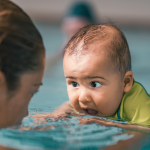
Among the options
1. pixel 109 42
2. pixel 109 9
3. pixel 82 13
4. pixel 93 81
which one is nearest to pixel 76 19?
pixel 82 13

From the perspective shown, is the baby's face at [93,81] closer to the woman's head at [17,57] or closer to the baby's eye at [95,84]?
the baby's eye at [95,84]

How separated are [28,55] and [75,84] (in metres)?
0.64

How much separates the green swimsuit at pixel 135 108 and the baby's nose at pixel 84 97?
0.26 m

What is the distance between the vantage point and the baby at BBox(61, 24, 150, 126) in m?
1.76

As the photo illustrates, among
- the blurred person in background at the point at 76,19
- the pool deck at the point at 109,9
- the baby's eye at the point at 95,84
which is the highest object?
the pool deck at the point at 109,9

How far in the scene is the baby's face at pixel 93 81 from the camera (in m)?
1.75

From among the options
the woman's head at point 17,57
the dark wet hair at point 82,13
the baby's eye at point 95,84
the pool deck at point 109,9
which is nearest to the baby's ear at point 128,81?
the baby's eye at point 95,84

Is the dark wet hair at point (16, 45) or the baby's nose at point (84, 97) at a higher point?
the dark wet hair at point (16, 45)

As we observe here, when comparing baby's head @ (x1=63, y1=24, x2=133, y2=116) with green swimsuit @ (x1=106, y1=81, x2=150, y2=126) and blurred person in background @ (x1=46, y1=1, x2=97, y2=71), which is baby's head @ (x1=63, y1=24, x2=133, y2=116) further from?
blurred person in background @ (x1=46, y1=1, x2=97, y2=71)

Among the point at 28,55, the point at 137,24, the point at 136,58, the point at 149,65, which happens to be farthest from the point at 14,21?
the point at 137,24

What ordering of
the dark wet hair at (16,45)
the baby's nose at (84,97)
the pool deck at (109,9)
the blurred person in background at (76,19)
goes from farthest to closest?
the pool deck at (109,9), the blurred person in background at (76,19), the baby's nose at (84,97), the dark wet hair at (16,45)

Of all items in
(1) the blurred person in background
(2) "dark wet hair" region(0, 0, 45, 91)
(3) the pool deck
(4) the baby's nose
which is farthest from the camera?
(3) the pool deck

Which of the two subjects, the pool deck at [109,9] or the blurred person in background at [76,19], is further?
the pool deck at [109,9]

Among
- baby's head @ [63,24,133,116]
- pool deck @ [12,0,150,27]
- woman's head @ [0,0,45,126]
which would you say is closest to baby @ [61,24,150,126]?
baby's head @ [63,24,133,116]
